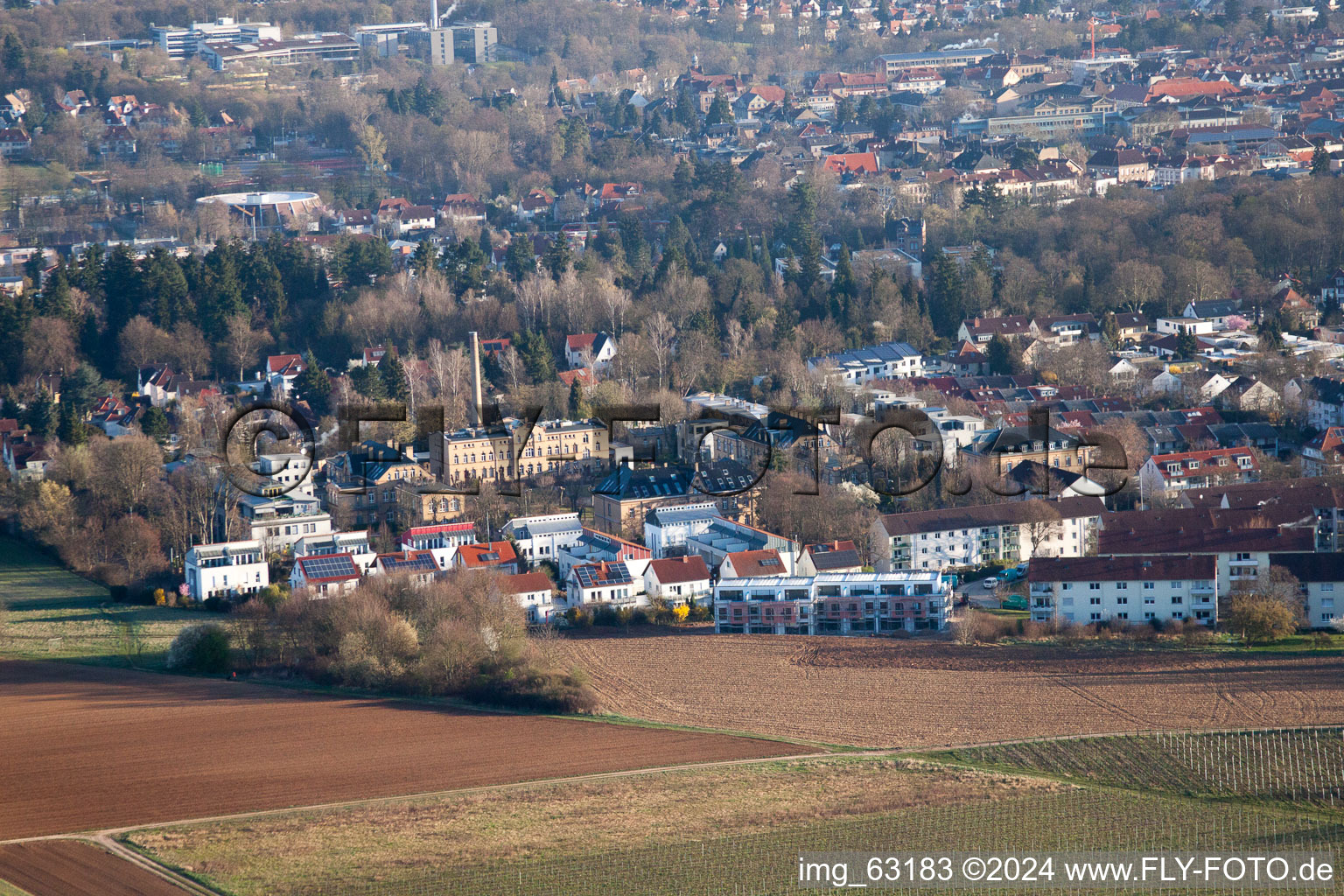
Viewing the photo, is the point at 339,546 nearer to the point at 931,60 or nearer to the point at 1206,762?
the point at 1206,762

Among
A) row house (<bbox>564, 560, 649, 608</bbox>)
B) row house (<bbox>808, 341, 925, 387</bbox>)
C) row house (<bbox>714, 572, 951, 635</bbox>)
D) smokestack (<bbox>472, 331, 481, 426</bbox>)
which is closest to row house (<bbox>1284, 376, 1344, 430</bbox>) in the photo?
row house (<bbox>808, 341, 925, 387</bbox>)

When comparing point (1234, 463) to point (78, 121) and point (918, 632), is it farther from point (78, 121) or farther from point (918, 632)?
point (78, 121)

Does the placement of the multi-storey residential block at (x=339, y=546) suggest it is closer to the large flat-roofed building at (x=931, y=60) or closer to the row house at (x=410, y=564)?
the row house at (x=410, y=564)

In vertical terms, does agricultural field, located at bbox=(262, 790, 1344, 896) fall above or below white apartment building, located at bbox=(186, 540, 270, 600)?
below

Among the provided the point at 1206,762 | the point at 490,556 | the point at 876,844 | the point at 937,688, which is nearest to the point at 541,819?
the point at 876,844

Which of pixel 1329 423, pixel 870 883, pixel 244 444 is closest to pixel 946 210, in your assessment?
pixel 1329 423

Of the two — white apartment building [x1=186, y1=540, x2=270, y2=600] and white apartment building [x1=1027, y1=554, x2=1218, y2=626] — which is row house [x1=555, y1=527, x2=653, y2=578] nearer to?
white apartment building [x1=186, y1=540, x2=270, y2=600]

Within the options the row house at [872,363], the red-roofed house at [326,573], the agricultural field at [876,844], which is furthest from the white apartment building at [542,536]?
the agricultural field at [876,844]
